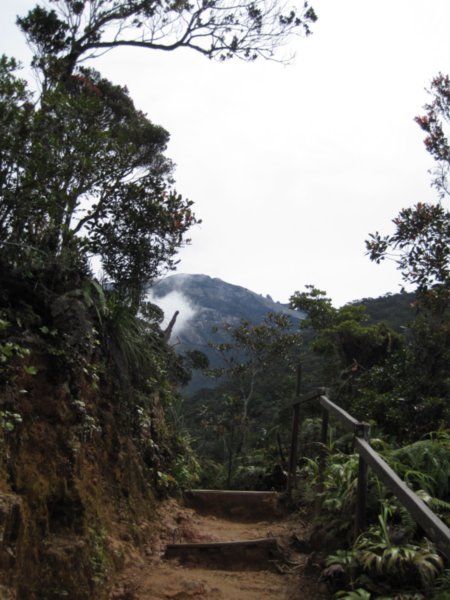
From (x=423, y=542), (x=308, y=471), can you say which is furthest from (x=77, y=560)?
(x=308, y=471)

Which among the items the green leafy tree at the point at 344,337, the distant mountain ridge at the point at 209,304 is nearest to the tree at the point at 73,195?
the green leafy tree at the point at 344,337

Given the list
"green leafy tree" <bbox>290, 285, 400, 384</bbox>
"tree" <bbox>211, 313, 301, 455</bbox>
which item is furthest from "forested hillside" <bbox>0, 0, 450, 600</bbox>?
"tree" <bbox>211, 313, 301, 455</bbox>

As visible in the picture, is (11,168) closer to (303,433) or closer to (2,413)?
(2,413)

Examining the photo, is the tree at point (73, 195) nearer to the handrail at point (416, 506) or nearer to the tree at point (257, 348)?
the handrail at point (416, 506)

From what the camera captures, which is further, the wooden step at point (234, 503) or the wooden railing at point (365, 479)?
the wooden step at point (234, 503)

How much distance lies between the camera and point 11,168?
4746 mm

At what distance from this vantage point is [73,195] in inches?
223

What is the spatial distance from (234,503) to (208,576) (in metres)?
2.65

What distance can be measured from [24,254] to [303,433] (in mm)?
5424

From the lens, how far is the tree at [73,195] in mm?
A: 4711

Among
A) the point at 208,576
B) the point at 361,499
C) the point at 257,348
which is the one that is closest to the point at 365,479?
the point at 361,499

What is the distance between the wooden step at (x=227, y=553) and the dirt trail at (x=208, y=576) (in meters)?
0.06

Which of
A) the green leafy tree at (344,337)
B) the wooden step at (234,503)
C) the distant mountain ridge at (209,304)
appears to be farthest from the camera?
the distant mountain ridge at (209,304)

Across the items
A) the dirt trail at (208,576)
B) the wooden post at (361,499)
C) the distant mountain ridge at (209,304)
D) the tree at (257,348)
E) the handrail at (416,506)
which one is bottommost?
the dirt trail at (208,576)
